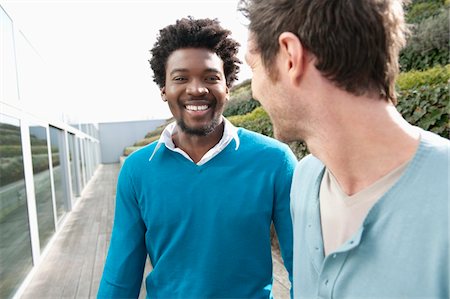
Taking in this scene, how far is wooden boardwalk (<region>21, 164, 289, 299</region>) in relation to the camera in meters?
4.32

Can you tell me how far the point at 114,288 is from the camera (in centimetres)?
143

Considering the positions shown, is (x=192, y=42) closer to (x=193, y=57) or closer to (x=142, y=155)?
(x=193, y=57)

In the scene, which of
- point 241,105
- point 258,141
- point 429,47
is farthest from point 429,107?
point 241,105

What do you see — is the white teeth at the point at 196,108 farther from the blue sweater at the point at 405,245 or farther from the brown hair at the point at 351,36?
the blue sweater at the point at 405,245

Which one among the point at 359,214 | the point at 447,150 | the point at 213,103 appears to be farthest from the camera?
the point at 213,103

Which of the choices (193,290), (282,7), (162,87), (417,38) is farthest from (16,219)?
(417,38)

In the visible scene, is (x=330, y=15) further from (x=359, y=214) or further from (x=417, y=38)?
(x=417, y=38)

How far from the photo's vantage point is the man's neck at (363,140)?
831mm

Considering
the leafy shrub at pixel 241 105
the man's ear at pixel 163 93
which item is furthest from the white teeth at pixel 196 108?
the leafy shrub at pixel 241 105

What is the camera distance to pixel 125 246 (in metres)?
1.43

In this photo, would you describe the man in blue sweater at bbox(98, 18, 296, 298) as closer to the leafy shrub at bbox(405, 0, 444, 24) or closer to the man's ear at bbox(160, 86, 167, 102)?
the man's ear at bbox(160, 86, 167, 102)

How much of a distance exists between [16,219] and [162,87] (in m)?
3.41

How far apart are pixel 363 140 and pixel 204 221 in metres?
0.68

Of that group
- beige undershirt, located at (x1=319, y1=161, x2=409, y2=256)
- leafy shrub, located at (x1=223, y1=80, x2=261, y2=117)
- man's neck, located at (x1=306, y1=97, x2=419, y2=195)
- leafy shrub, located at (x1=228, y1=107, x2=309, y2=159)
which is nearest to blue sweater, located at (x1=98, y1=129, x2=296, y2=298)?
beige undershirt, located at (x1=319, y1=161, x2=409, y2=256)
